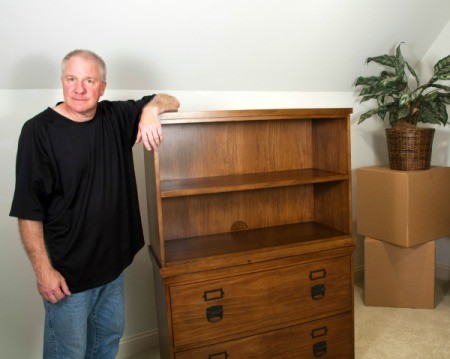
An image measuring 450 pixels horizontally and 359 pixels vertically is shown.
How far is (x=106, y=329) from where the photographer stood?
1.63 m

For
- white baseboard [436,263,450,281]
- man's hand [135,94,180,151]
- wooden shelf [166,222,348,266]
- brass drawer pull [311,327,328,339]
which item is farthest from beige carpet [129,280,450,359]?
man's hand [135,94,180,151]

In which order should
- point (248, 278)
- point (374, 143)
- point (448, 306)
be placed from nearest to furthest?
point (248, 278) → point (448, 306) → point (374, 143)

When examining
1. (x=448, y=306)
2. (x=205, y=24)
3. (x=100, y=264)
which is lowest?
(x=448, y=306)

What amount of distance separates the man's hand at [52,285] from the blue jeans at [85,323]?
0.05 metres

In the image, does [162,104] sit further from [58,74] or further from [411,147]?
[411,147]

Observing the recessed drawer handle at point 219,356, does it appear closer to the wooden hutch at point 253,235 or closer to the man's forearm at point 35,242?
the wooden hutch at point 253,235

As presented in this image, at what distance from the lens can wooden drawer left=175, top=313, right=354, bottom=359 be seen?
1735mm

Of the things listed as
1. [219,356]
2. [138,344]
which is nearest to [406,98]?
[219,356]

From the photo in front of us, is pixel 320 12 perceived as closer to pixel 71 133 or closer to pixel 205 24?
pixel 205 24

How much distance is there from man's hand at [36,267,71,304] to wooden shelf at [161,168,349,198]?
50 cm

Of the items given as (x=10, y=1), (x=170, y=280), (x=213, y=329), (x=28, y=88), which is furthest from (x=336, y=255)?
(x=10, y=1)

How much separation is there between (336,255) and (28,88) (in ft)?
5.54

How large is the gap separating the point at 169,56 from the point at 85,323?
51.1 inches

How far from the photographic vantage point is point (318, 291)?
6.17ft
